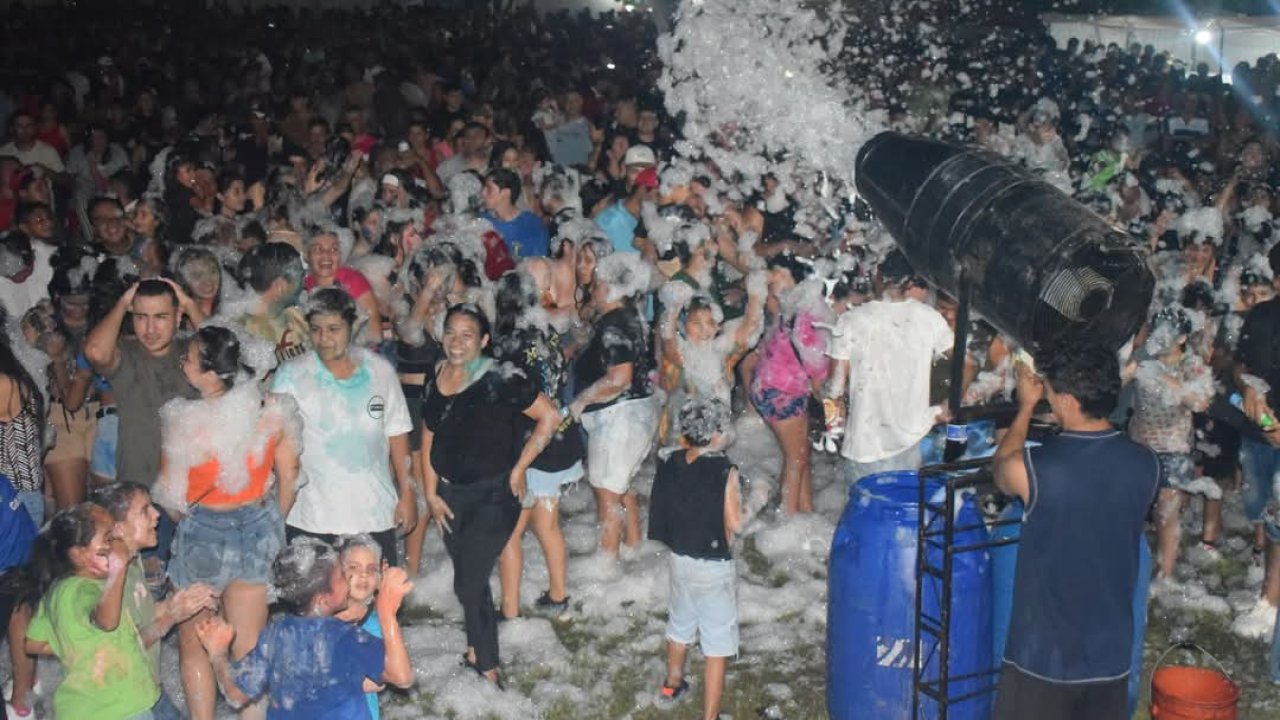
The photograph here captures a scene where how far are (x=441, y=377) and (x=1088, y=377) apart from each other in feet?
8.26

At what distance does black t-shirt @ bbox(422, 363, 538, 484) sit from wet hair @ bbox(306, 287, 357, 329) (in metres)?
0.50

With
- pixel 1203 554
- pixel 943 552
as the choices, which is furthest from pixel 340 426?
pixel 1203 554

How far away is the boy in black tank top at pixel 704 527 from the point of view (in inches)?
180

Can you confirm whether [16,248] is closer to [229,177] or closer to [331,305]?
[229,177]

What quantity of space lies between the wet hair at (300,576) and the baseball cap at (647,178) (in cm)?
505

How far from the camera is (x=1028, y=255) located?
3912 millimetres

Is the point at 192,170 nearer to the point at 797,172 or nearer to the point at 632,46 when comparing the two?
the point at 797,172

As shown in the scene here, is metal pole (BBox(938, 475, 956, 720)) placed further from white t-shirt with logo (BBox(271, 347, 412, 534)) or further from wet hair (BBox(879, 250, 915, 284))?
white t-shirt with logo (BBox(271, 347, 412, 534))

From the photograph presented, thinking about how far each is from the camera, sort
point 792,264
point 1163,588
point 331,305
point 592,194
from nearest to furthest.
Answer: point 331,305, point 1163,588, point 792,264, point 592,194

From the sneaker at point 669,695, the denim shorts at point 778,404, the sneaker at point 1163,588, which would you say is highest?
the denim shorts at point 778,404

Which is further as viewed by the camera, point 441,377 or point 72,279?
point 72,279

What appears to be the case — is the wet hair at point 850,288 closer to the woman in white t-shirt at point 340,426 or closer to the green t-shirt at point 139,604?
the woman in white t-shirt at point 340,426

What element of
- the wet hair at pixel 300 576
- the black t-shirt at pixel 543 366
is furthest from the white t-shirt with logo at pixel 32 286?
the wet hair at pixel 300 576

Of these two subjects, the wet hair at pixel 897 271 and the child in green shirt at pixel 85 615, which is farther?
the wet hair at pixel 897 271
